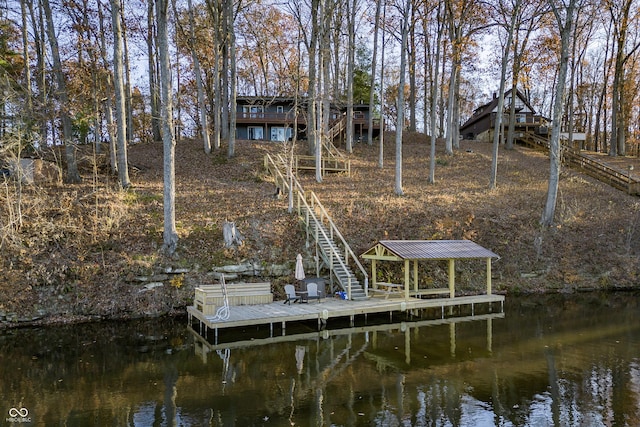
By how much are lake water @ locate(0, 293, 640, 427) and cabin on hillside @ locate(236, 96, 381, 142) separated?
26.1 m

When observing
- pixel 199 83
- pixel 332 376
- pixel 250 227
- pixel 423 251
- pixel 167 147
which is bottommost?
pixel 332 376

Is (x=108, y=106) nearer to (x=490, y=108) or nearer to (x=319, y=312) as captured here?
(x=319, y=312)

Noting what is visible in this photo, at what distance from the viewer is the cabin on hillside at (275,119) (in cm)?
3831

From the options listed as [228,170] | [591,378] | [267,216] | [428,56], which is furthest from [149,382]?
[428,56]

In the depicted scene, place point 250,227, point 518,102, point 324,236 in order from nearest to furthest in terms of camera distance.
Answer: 1. point 324,236
2. point 250,227
3. point 518,102

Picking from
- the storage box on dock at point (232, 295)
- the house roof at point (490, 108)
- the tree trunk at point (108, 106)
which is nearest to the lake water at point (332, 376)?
the storage box on dock at point (232, 295)

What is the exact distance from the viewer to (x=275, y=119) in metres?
39.2

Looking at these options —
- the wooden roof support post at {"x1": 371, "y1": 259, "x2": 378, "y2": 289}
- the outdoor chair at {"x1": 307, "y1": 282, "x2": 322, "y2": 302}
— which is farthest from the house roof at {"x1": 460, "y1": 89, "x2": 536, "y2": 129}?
the outdoor chair at {"x1": 307, "y1": 282, "x2": 322, "y2": 302}

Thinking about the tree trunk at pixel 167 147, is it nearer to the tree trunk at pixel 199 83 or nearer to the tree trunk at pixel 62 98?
the tree trunk at pixel 62 98

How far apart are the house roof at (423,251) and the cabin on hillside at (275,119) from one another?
21138 mm

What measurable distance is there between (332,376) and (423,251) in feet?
24.5

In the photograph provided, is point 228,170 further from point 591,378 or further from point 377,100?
point 377,100

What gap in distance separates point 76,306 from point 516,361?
12.4 metres

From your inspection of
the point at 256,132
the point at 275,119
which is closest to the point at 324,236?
the point at 275,119
